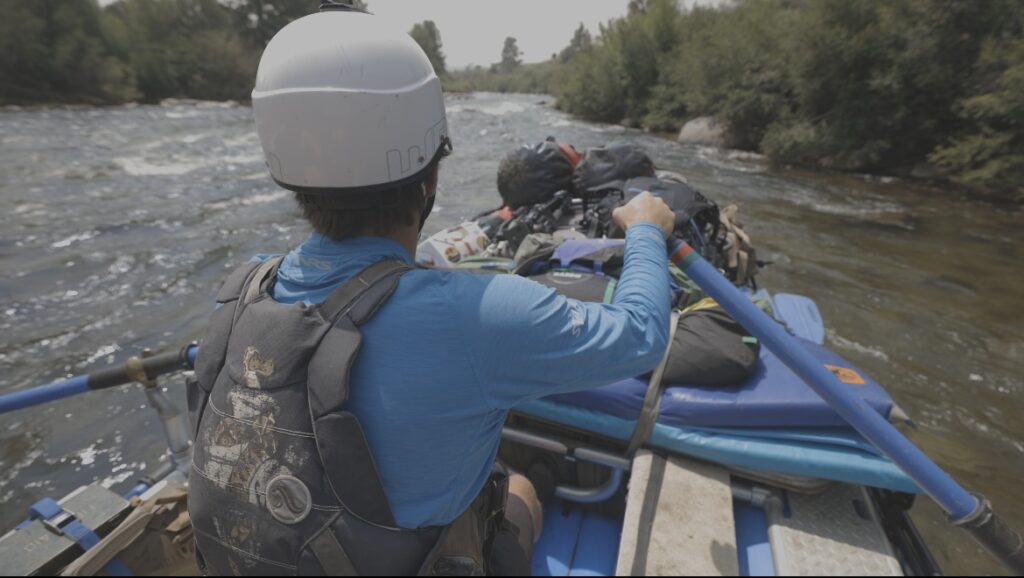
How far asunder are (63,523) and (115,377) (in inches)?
21.5

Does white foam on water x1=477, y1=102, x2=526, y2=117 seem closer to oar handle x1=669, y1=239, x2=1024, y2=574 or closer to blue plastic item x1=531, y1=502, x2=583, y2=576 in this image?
blue plastic item x1=531, y1=502, x2=583, y2=576

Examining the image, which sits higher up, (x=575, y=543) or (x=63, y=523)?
(x=63, y=523)

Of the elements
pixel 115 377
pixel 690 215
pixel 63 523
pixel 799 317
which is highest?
pixel 690 215

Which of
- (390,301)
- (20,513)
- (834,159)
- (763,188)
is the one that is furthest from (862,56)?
(20,513)

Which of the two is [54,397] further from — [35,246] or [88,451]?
[35,246]

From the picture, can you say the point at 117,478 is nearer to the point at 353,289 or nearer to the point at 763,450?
the point at 353,289

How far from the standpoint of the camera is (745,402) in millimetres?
1893

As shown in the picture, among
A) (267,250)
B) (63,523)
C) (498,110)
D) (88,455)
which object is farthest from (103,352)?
(498,110)

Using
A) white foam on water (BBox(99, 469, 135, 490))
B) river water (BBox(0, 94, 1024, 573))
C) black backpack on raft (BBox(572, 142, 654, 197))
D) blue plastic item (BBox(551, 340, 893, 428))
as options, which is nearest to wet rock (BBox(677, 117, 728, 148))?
river water (BBox(0, 94, 1024, 573))

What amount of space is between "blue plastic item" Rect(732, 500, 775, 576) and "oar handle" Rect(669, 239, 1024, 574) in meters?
0.50

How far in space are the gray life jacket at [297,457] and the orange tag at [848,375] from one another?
1.74 m

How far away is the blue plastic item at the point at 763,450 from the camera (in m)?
1.70

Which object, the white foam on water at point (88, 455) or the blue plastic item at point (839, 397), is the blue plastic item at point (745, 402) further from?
the white foam on water at point (88, 455)

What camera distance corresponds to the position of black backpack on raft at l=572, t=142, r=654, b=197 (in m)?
4.01
